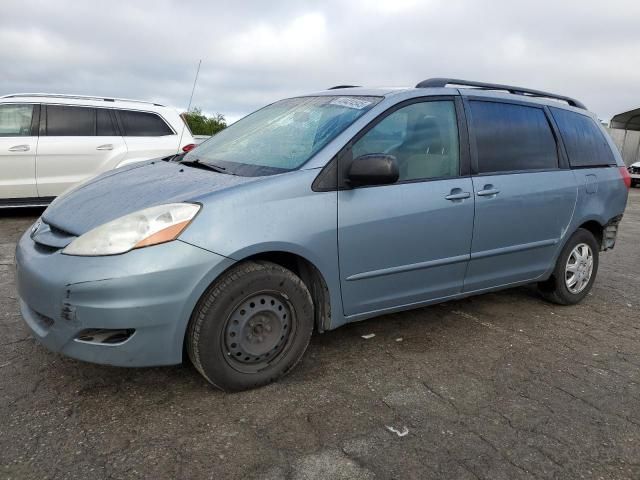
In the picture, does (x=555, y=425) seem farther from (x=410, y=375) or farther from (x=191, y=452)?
(x=191, y=452)

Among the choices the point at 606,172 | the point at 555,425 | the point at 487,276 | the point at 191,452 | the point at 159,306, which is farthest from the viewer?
the point at 606,172

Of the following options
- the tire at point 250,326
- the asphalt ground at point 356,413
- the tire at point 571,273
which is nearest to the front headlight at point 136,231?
the tire at point 250,326

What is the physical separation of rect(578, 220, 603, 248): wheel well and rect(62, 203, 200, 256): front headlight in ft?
11.2

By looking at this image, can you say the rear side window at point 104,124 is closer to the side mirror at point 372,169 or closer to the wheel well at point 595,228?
the side mirror at point 372,169

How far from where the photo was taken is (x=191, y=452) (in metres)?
2.36

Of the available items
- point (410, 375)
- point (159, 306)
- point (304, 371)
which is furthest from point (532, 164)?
point (159, 306)

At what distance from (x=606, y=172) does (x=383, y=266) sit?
258cm

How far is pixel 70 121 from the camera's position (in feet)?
24.7

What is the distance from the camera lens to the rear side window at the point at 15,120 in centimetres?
719

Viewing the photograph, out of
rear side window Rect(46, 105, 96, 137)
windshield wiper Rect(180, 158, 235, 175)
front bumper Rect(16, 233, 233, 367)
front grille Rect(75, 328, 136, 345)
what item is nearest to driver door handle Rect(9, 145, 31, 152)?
rear side window Rect(46, 105, 96, 137)

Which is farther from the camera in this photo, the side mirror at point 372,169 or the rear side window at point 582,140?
the rear side window at point 582,140

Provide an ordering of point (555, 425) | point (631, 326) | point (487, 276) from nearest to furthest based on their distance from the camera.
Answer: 1. point (555, 425)
2. point (487, 276)
3. point (631, 326)

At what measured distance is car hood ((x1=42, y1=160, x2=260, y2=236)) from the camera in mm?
2727

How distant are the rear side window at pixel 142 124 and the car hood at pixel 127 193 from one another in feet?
15.8
